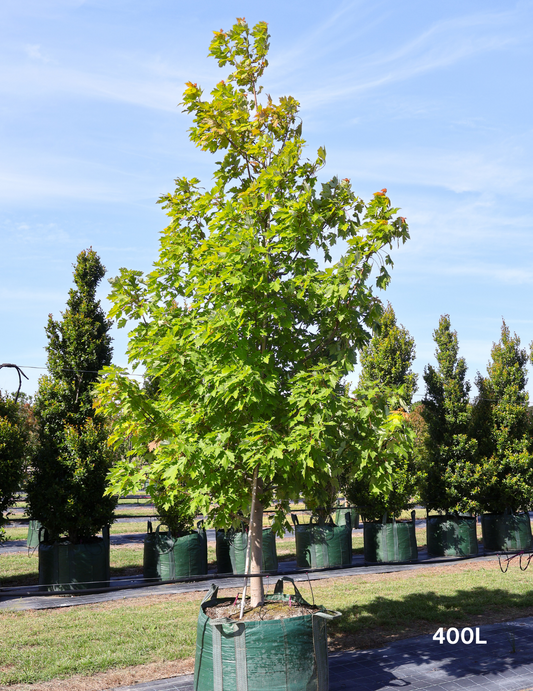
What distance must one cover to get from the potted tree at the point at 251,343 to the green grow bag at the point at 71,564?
7701mm

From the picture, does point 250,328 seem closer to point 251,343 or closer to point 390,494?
point 251,343

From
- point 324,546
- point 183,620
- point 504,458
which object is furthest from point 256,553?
point 504,458

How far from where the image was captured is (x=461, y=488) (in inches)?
731

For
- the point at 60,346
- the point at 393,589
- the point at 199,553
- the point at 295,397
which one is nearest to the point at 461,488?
the point at 393,589

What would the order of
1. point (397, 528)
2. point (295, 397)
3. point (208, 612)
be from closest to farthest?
point (295, 397), point (208, 612), point (397, 528)

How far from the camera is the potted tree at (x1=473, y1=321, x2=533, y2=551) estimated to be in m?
19.1

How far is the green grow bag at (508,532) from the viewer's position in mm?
19125

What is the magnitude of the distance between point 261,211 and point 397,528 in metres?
13.1

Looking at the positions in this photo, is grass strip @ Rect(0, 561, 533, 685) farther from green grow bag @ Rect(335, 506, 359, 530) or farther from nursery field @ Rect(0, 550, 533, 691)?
green grow bag @ Rect(335, 506, 359, 530)

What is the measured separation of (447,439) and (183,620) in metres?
11.5

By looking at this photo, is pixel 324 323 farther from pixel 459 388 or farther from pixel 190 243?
pixel 459 388

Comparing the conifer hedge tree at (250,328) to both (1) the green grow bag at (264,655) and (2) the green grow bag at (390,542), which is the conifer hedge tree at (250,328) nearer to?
(1) the green grow bag at (264,655)

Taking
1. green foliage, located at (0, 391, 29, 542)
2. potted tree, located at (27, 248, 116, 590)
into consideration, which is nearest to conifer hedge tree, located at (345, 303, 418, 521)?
potted tree, located at (27, 248, 116, 590)

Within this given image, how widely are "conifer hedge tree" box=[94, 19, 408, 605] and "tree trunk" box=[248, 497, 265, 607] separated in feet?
0.07
